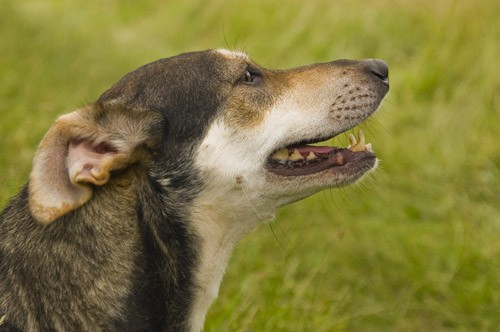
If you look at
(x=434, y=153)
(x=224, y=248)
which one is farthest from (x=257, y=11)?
(x=224, y=248)

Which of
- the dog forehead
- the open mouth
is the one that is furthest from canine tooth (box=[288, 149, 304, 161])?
the dog forehead

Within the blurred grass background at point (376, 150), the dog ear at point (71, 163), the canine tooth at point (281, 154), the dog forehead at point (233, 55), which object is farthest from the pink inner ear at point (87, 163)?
the blurred grass background at point (376, 150)

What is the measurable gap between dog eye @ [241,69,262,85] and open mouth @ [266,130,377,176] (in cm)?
35

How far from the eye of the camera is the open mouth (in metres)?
4.07

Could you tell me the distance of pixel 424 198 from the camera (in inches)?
254

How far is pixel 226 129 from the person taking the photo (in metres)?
4.00

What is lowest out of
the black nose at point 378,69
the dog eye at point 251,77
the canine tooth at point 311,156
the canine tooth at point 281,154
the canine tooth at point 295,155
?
the canine tooth at point 311,156

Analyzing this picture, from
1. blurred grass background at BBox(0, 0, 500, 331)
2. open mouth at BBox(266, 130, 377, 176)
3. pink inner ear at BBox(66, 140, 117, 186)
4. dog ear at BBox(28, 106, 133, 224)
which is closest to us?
dog ear at BBox(28, 106, 133, 224)

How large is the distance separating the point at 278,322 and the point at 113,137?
1583 mm

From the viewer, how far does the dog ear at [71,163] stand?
3420 millimetres

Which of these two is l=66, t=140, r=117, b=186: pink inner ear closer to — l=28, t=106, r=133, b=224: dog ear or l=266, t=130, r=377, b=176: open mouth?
l=28, t=106, r=133, b=224: dog ear

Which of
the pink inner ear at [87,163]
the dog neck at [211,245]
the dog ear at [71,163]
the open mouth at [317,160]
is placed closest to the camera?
the dog ear at [71,163]

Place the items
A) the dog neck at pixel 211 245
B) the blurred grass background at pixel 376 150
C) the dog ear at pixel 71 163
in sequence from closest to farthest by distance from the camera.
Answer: the dog ear at pixel 71 163 < the dog neck at pixel 211 245 < the blurred grass background at pixel 376 150

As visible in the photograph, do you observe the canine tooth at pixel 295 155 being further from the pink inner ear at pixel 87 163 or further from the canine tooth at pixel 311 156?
the pink inner ear at pixel 87 163
